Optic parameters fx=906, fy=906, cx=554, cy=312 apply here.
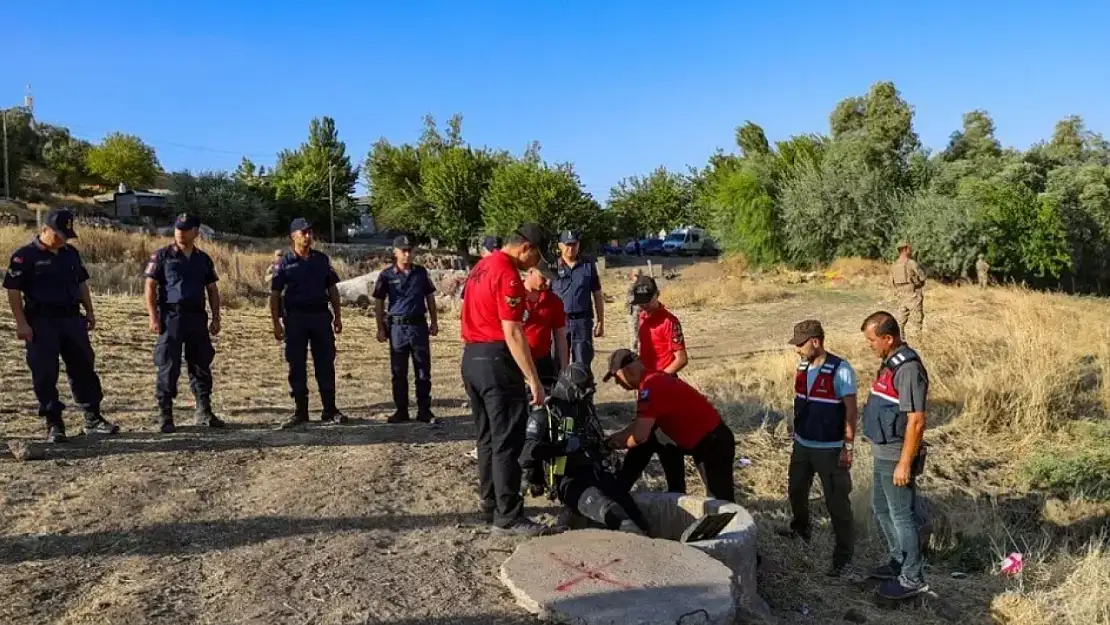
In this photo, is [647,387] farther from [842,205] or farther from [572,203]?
[572,203]

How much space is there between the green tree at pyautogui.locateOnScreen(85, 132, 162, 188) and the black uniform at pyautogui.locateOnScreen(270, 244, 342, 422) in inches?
2112

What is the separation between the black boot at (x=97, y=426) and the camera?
7.00 meters

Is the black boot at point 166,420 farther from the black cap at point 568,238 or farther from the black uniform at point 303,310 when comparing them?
the black cap at point 568,238

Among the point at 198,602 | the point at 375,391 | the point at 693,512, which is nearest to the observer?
the point at 198,602

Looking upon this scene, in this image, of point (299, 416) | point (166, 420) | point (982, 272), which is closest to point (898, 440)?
point (299, 416)

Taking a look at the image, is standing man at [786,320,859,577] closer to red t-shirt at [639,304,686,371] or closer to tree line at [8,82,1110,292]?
red t-shirt at [639,304,686,371]

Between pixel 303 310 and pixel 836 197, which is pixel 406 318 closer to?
pixel 303 310

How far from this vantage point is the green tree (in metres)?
55.2

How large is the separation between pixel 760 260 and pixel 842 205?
382 cm

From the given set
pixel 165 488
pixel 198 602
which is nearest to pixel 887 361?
pixel 198 602

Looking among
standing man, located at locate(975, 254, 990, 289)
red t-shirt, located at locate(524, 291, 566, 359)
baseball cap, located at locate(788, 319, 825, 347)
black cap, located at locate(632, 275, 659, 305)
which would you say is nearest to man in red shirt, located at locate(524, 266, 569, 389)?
red t-shirt, located at locate(524, 291, 566, 359)

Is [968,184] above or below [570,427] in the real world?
above

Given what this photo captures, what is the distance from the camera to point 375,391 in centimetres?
1013

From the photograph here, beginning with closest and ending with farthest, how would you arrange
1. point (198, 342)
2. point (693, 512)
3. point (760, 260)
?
point (693, 512)
point (198, 342)
point (760, 260)
